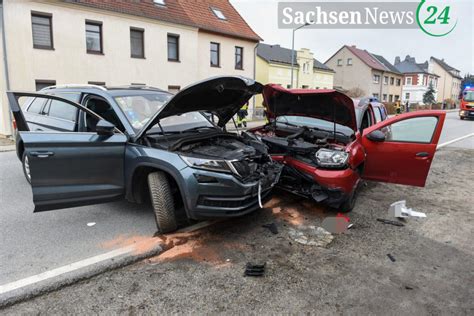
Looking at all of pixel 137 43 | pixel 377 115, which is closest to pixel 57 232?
pixel 377 115

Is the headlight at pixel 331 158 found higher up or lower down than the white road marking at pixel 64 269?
higher up

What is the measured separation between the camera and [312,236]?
14.3 ft

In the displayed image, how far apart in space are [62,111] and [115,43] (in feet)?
48.5

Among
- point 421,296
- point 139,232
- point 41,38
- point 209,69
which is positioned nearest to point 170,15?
point 209,69

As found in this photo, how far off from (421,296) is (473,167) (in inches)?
308

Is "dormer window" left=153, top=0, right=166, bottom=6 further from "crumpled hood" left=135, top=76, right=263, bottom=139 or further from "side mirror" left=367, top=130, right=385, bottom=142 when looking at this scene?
"side mirror" left=367, top=130, right=385, bottom=142

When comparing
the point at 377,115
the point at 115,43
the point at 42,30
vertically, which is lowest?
the point at 377,115

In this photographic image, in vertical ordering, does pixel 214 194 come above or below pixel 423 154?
below

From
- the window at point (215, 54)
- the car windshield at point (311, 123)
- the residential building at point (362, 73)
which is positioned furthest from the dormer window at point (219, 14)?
the residential building at point (362, 73)

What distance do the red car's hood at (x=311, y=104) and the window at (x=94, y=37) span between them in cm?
1437

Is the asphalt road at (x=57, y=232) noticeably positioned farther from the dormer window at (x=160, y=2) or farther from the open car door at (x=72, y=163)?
the dormer window at (x=160, y=2)

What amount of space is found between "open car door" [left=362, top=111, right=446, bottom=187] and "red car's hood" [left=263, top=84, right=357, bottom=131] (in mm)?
485

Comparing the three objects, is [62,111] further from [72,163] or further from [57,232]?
[57,232]

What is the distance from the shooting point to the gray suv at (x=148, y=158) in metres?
3.87
